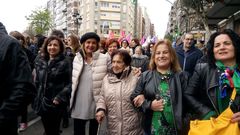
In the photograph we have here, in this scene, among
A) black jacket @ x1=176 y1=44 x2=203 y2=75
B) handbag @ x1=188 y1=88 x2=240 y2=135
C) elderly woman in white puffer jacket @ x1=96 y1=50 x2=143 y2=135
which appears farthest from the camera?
black jacket @ x1=176 y1=44 x2=203 y2=75

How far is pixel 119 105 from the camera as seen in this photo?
4.36m

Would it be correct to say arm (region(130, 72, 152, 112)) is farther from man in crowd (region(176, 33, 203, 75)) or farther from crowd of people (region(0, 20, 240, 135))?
man in crowd (region(176, 33, 203, 75))

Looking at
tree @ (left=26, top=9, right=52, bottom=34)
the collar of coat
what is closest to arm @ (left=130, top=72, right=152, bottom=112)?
the collar of coat

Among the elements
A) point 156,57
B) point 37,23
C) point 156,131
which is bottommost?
point 156,131

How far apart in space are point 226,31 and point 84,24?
104292mm

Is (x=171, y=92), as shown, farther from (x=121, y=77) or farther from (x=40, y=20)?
(x=40, y=20)

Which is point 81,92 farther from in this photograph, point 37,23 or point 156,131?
point 37,23

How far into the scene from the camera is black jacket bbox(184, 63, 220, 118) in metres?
3.28

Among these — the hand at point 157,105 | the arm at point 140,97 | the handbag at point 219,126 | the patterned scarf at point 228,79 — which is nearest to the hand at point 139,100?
the arm at point 140,97

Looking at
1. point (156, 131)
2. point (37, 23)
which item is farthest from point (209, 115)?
point (37, 23)

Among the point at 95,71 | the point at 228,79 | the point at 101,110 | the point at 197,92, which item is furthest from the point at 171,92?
the point at 95,71

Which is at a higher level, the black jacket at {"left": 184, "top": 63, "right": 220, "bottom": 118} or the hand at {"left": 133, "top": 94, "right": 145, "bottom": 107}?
the black jacket at {"left": 184, "top": 63, "right": 220, "bottom": 118}

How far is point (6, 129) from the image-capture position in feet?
8.99

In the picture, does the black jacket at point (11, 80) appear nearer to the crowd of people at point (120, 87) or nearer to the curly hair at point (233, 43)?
the crowd of people at point (120, 87)
